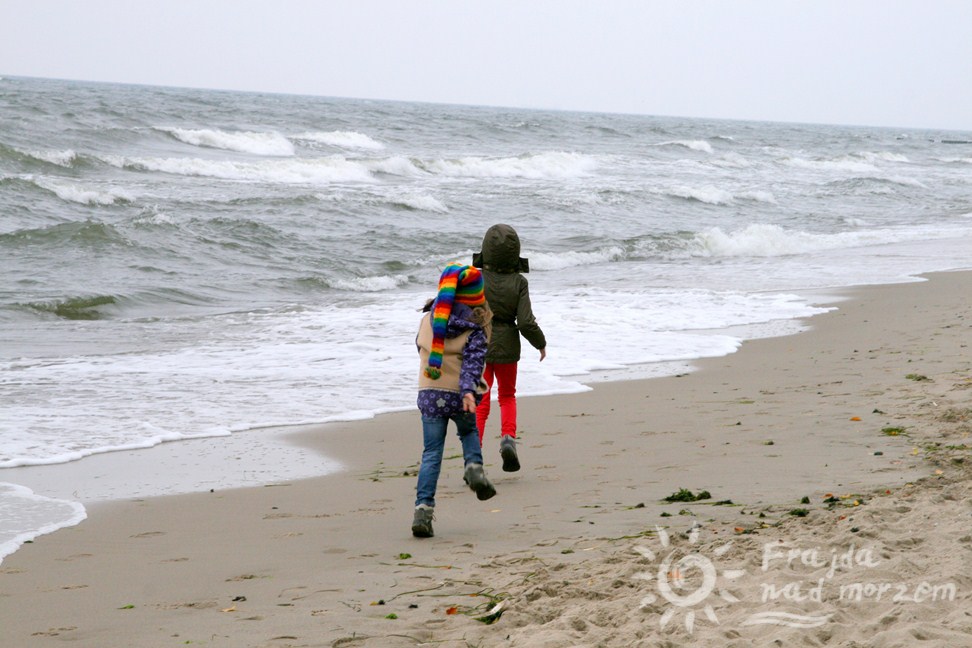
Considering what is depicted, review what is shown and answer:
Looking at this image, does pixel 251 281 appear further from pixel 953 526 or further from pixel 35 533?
pixel 953 526

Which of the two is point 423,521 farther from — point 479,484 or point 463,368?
point 463,368

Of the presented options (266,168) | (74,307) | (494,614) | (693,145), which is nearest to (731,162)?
(693,145)

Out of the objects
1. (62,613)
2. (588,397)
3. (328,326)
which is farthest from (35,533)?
(328,326)

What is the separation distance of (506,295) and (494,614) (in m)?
2.89

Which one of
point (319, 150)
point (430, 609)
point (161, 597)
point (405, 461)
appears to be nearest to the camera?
point (430, 609)

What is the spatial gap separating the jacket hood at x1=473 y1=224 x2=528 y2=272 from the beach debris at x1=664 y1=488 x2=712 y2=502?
1.73 meters

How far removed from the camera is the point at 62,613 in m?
3.92

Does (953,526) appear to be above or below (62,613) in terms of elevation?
above

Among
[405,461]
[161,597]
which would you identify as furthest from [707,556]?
[405,461]

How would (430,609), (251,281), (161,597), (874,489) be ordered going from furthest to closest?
1. (251,281)
2. (874,489)
3. (161,597)
4. (430,609)

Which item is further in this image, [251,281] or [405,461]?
[251,281]

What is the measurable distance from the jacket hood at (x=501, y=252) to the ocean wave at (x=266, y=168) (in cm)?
2307

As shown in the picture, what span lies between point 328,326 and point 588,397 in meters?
4.40

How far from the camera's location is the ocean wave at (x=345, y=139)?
39094mm
